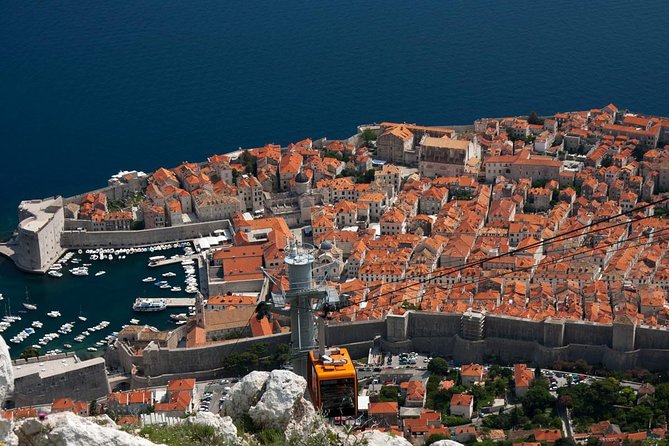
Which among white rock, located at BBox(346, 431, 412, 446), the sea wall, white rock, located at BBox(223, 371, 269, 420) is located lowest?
the sea wall

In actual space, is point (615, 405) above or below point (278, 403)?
below

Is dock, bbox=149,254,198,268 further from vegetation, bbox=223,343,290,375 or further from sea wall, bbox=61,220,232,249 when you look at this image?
vegetation, bbox=223,343,290,375

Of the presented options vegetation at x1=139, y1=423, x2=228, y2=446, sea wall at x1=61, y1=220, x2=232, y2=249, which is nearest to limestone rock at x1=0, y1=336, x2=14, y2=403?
vegetation at x1=139, y1=423, x2=228, y2=446

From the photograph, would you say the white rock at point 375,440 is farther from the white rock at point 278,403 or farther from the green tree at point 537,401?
the green tree at point 537,401

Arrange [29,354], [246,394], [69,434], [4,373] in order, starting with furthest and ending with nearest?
1. [29,354]
2. [246,394]
3. [69,434]
4. [4,373]

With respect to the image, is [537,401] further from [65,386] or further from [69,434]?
[69,434]

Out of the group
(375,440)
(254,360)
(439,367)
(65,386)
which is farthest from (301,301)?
(65,386)

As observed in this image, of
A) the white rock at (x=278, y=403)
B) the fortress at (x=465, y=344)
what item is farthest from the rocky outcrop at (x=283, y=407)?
the fortress at (x=465, y=344)
